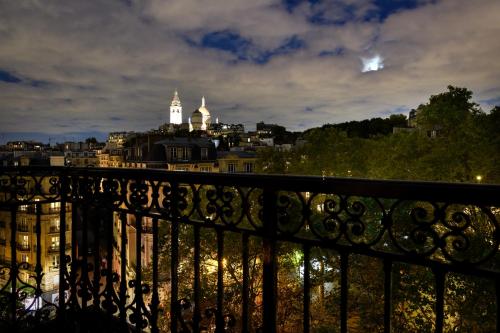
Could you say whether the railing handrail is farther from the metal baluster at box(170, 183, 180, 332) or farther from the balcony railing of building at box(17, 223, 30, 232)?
the balcony railing of building at box(17, 223, 30, 232)

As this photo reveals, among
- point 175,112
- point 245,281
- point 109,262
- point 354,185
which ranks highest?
point 175,112

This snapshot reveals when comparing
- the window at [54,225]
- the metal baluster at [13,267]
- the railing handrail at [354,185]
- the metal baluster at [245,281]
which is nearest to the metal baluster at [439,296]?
the railing handrail at [354,185]

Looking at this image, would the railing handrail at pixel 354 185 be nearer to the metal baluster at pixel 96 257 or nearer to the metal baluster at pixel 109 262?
the metal baluster at pixel 109 262

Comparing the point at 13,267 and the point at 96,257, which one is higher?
the point at 96,257

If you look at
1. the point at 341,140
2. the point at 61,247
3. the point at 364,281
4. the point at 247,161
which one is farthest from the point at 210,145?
the point at 61,247

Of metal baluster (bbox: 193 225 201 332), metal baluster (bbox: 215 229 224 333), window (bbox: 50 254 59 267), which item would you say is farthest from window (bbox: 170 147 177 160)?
metal baluster (bbox: 215 229 224 333)

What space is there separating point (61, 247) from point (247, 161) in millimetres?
41863

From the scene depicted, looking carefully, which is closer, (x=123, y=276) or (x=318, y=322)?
(x=123, y=276)

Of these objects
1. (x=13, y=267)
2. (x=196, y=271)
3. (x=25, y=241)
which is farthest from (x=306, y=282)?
(x=25, y=241)

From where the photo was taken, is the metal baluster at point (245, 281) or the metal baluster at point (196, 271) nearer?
the metal baluster at point (245, 281)

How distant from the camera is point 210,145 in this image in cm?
4122

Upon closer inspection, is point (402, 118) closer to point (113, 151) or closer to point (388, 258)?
point (113, 151)

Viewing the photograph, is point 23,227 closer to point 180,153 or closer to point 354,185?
point 180,153

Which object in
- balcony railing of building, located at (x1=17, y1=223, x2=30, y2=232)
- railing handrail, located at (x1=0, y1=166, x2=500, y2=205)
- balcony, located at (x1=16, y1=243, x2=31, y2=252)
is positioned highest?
railing handrail, located at (x1=0, y1=166, x2=500, y2=205)
